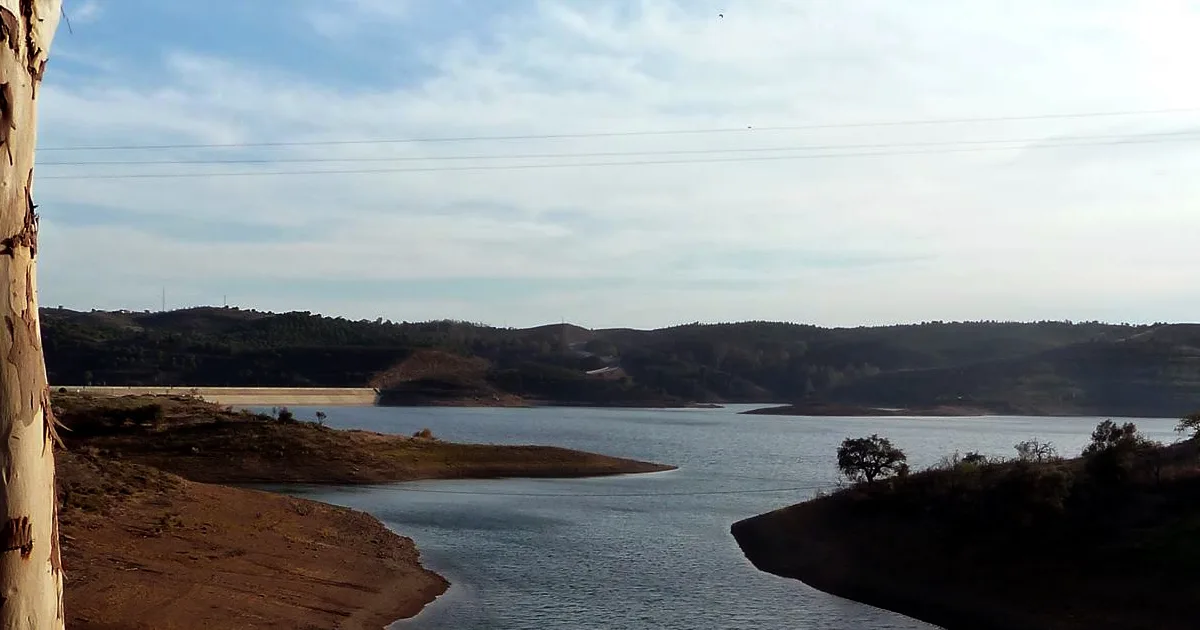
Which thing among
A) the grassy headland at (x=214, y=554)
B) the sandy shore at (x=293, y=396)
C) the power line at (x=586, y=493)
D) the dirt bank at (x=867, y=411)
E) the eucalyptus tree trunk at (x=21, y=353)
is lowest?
the power line at (x=586, y=493)

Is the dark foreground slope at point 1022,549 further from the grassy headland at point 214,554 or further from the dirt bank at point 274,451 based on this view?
the dirt bank at point 274,451

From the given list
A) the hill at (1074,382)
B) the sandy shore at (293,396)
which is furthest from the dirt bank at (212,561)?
the hill at (1074,382)

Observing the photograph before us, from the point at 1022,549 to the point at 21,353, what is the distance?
82.7 feet

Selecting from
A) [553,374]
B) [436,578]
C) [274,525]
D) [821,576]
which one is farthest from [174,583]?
[553,374]

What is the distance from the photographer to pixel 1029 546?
24844 millimetres

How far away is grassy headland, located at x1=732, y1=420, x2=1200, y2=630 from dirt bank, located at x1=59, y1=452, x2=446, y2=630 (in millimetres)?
11115

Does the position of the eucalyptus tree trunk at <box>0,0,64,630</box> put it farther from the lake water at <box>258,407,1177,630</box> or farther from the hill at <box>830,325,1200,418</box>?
the hill at <box>830,325,1200,418</box>

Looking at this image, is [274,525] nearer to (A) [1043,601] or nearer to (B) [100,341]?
(A) [1043,601]

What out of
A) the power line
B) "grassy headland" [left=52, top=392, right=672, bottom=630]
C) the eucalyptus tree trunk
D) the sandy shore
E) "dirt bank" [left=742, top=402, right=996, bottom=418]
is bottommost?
the power line

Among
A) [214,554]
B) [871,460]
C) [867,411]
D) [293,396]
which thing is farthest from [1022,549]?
[293,396]

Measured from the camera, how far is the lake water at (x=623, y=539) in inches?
922

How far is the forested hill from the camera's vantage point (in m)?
143

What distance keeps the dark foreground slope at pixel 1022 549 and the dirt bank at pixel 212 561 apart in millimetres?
11168

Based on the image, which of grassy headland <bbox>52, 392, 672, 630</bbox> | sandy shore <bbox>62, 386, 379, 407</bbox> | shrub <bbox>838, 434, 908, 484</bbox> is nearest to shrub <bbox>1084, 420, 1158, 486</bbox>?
shrub <bbox>838, 434, 908, 484</bbox>
